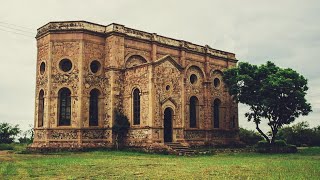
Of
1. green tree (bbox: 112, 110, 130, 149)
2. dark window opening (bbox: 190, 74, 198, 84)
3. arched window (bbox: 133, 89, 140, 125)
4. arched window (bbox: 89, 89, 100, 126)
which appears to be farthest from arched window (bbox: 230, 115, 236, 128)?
arched window (bbox: 89, 89, 100, 126)

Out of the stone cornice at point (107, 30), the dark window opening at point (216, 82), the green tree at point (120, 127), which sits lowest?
the green tree at point (120, 127)

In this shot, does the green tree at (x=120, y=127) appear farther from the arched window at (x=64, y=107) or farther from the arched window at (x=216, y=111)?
the arched window at (x=216, y=111)

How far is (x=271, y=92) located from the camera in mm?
31406

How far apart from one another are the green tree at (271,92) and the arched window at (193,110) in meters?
3.84

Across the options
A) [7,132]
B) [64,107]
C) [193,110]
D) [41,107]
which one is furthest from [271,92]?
[7,132]

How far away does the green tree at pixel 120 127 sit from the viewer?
95.6 feet

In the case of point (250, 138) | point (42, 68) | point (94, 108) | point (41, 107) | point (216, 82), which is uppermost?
point (42, 68)

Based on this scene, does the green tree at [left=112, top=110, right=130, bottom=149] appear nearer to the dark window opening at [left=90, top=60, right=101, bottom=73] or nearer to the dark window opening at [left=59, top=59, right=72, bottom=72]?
the dark window opening at [left=90, top=60, right=101, bottom=73]

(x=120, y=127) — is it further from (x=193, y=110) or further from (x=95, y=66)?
(x=193, y=110)

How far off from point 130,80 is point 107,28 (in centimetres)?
508

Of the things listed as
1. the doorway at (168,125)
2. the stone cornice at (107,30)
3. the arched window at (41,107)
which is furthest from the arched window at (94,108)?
the doorway at (168,125)

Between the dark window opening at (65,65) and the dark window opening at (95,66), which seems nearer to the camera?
the dark window opening at (65,65)

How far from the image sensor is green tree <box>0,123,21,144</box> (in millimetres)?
43531

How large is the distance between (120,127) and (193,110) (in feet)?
32.5
